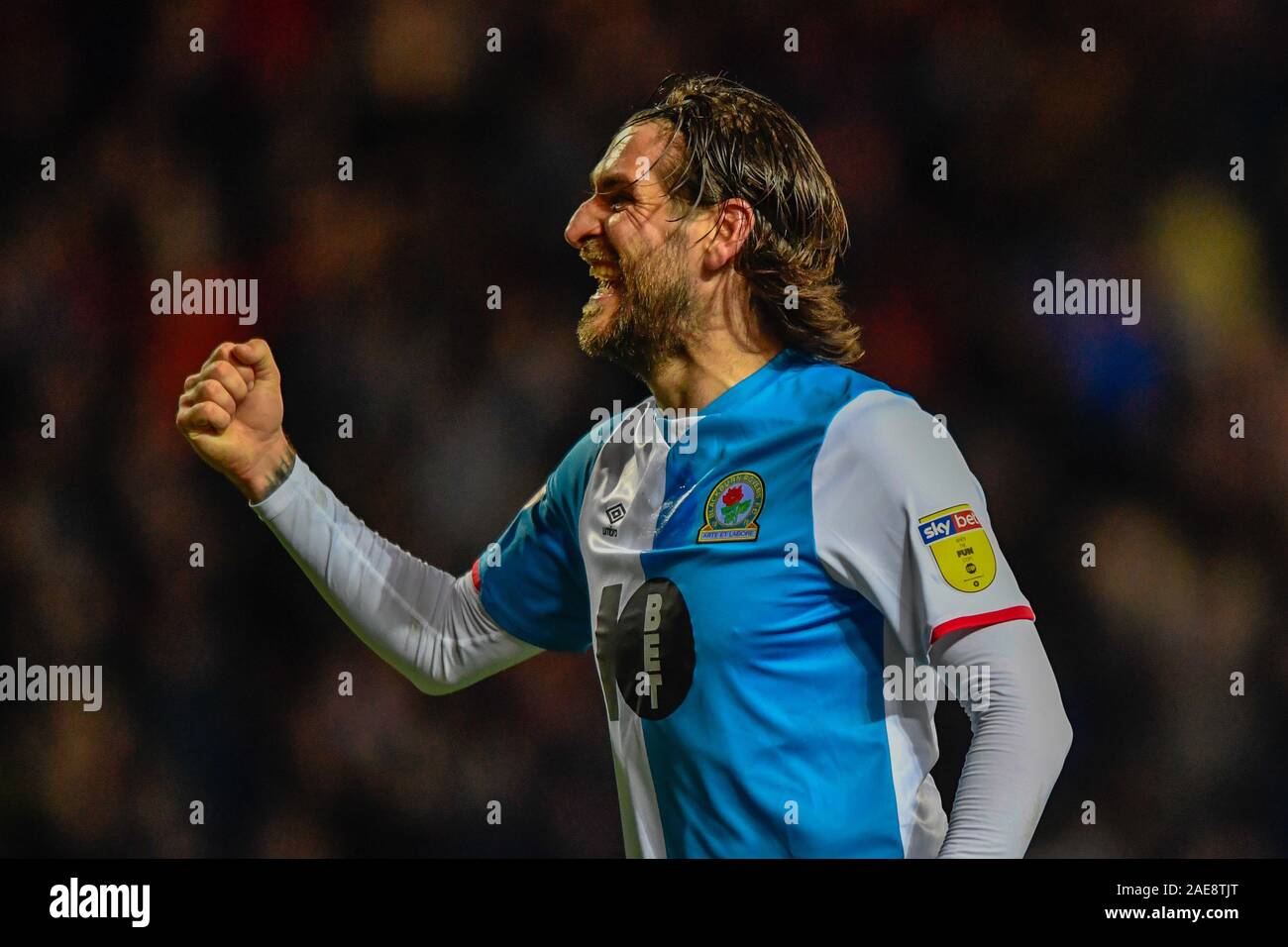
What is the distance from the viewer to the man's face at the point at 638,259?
1.72m

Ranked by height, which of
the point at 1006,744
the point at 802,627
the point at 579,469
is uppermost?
the point at 579,469

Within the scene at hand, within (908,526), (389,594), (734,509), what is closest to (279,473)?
(389,594)

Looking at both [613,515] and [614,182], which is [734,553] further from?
[614,182]

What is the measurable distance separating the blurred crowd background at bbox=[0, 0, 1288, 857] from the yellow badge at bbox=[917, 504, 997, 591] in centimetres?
90

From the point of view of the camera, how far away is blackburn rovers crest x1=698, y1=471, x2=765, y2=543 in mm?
1548

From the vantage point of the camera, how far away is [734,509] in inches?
61.8

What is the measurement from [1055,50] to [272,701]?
173 centimetres

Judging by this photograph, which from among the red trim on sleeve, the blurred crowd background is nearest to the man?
the red trim on sleeve

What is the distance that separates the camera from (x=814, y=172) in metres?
1.82

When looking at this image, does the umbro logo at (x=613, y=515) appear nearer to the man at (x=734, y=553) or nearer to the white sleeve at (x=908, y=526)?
the man at (x=734, y=553)

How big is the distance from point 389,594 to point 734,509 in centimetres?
53

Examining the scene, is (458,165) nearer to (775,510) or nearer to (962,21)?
(962,21)
